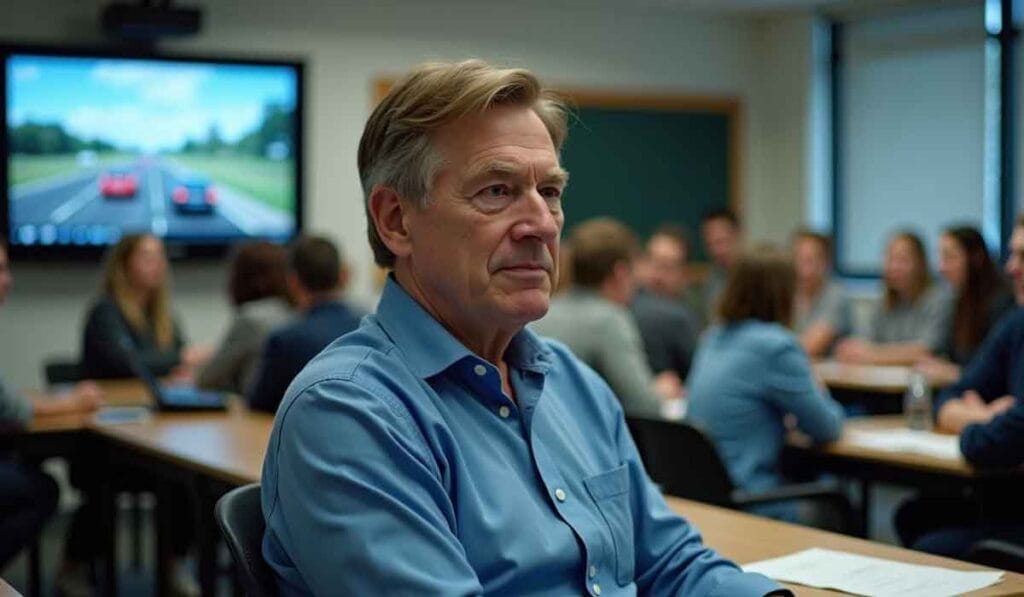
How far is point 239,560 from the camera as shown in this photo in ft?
5.81

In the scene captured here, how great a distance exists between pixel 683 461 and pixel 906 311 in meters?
3.92

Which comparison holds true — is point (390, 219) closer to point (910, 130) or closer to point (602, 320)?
point (602, 320)

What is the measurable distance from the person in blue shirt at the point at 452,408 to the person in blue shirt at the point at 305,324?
2.36 m

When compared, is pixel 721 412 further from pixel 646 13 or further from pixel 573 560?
pixel 646 13

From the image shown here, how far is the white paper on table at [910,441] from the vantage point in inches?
145

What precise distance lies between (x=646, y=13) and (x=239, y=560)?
749 cm

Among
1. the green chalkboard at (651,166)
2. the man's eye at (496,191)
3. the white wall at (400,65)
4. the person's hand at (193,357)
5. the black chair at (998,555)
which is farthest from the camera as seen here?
the green chalkboard at (651,166)

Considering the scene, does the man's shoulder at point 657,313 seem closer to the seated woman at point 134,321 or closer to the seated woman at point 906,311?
the seated woman at point 906,311

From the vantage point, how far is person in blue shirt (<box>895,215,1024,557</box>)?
331cm

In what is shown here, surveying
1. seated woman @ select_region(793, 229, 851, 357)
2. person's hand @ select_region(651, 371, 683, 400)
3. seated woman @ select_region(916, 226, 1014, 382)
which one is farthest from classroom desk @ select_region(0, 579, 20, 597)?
seated woman @ select_region(793, 229, 851, 357)

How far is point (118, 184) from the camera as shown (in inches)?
277

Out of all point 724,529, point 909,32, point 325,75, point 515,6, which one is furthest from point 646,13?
point 724,529

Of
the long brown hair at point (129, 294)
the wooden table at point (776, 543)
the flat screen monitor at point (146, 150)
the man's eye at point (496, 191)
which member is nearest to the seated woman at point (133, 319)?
the long brown hair at point (129, 294)

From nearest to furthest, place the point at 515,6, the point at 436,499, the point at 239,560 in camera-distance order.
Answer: the point at 436,499 < the point at 239,560 < the point at 515,6
